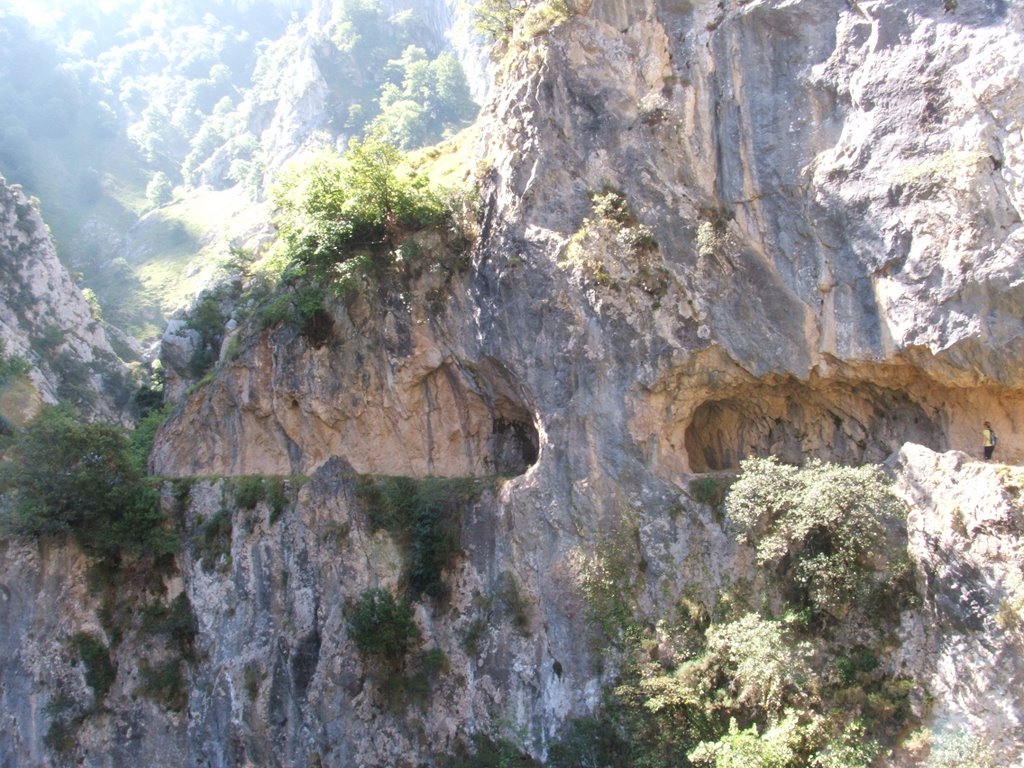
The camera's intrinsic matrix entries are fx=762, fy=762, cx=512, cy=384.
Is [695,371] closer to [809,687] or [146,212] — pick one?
[809,687]

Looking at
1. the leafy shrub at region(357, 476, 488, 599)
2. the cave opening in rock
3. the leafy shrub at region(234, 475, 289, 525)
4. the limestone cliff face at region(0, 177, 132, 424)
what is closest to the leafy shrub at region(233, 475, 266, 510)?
the leafy shrub at region(234, 475, 289, 525)

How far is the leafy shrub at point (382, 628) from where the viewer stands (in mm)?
19250

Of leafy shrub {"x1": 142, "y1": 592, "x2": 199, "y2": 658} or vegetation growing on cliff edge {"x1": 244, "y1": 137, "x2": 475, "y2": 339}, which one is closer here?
vegetation growing on cliff edge {"x1": 244, "y1": 137, "x2": 475, "y2": 339}

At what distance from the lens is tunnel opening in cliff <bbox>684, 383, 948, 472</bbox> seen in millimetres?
17891

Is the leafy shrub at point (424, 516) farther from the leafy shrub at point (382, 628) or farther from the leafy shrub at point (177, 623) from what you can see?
the leafy shrub at point (177, 623)

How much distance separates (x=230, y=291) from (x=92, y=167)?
57.6 metres

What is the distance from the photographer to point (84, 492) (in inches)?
894

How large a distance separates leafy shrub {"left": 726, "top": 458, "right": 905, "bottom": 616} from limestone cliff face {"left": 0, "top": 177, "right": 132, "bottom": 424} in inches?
1423

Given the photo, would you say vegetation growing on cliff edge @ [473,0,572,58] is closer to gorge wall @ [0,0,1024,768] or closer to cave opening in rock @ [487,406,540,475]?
gorge wall @ [0,0,1024,768]

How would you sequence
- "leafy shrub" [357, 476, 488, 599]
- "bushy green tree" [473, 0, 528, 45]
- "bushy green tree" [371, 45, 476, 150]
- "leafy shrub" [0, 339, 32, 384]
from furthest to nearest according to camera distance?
"bushy green tree" [371, 45, 476, 150] → "leafy shrub" [0, 339, 32, 384] → "bushy green tree" [473, 0, 528, 45] → "leafy shrub" [357, 476, 488, 599]

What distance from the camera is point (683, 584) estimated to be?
17625mm

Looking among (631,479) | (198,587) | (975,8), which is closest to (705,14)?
(975,8)

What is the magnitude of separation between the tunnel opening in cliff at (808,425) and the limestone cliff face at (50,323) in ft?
111

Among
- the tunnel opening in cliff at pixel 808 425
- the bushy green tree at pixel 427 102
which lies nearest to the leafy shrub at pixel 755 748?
the tunnel opening in cliff at pixel 808 425
